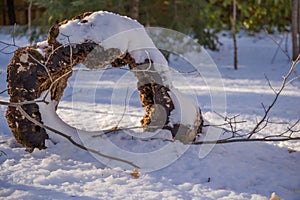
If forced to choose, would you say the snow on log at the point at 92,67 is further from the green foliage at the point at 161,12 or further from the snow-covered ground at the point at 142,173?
the green foliage at the point at 161,12

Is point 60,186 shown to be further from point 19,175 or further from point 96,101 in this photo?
point 96,101

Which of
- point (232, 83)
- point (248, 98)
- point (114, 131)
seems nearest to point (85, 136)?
point (114, 131)

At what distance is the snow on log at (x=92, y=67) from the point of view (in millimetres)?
3732

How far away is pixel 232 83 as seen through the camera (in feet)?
27.1

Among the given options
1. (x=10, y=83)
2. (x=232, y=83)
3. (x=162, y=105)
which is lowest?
(x=232, y=83)

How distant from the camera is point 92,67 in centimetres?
392

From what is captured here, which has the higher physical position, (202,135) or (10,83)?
(10,83)

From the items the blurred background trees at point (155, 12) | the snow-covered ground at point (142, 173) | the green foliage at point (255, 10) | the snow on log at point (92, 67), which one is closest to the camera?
the snow-covered ground at point (142, 173)

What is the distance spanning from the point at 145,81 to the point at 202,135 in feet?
2.49

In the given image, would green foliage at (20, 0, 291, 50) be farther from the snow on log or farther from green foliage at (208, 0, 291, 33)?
the snow on log

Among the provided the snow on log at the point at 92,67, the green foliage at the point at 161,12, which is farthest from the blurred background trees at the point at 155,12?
the snow on log at the point at 92,67

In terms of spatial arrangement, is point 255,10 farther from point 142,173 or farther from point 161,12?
point 142,173

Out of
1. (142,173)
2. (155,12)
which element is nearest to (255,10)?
(155,12)

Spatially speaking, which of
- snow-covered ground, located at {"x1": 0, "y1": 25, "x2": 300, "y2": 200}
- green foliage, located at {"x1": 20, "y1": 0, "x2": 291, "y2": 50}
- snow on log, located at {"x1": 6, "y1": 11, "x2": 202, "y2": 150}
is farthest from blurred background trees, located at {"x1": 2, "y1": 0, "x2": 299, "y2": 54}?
snow on log, located at {"x1": 6, "y1": 11, "x2": 202, "y2": 150}
